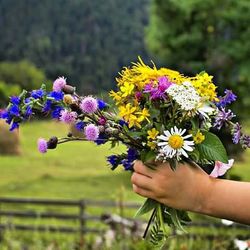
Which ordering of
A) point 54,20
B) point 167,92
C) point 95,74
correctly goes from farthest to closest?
point 54,20, point 95,74, point 167,92

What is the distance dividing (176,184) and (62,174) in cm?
2085

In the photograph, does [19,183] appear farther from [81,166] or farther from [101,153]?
[101,153]

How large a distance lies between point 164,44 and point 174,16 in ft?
2.56

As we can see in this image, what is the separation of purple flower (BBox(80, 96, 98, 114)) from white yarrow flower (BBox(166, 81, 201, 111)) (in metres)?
0.22

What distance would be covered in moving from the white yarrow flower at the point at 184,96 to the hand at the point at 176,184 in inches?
6.9

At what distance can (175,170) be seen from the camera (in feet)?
7.28

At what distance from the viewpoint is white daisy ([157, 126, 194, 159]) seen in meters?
2.16

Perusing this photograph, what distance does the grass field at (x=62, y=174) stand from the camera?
63.8 feet

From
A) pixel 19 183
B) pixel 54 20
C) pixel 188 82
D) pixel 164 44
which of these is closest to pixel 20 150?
pixel 19 183

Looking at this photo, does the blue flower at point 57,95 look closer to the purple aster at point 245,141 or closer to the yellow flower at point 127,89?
the yellow flower at point 127,89

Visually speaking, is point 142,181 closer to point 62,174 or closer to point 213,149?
point 213,149

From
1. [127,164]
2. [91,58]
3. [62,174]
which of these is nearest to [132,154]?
[127,164]

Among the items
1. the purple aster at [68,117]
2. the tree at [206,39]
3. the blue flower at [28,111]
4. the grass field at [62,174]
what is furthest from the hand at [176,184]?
the tree at [206,39]

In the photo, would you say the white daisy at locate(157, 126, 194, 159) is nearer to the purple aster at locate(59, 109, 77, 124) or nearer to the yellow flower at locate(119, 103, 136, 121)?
the yellow flower at locate(119, 103, 136, 121)
